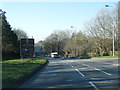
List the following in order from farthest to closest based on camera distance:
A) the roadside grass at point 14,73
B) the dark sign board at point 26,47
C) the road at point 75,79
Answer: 1. the dark sign board at point 26,47
2. the roadside grass at point 14,73
3. the road at point 75,79

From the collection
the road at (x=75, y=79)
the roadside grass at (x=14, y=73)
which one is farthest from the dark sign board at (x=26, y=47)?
the road at (x=75, y=79)

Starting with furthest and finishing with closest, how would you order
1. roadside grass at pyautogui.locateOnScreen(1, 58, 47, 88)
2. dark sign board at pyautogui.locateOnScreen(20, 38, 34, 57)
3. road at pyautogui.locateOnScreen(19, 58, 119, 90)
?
dark sign board at pyautogui.locateOnScreen(20, 38, 34, 57) → roadside grass at pyautogui.locateOnScreen(1, 58, 47, 88) → road at pyautogui.locateOnScreen(19, 58, 119, 90)

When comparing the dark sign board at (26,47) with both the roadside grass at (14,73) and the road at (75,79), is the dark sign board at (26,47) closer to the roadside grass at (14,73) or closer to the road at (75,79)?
the roadside grass at (14,73)

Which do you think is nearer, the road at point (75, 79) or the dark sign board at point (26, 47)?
the road at point (75, 79)

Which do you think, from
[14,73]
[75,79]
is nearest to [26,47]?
[14,73]

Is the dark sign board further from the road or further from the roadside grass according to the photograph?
the road

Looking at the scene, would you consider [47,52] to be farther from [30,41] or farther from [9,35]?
[30,41]

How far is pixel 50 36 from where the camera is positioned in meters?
121

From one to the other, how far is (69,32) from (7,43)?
59209mm

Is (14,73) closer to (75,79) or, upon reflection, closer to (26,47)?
(75,79)

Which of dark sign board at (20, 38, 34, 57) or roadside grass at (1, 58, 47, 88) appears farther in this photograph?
dark sign board at (20, 38, 34, 57)

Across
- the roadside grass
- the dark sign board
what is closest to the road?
the roadside grass

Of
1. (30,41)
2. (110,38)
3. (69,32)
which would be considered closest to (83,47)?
(110,38)

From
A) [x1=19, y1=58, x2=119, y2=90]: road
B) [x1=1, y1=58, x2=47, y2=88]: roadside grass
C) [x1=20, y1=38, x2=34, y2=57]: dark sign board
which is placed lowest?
[x1=19, y1=58, x2=119, y2=90]: road
